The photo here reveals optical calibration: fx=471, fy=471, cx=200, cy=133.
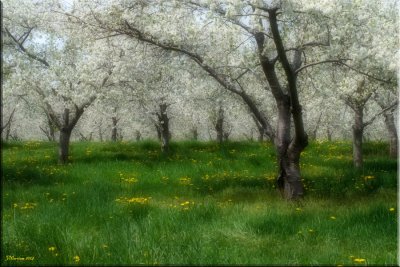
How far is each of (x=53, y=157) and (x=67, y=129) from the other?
2140 millimetres

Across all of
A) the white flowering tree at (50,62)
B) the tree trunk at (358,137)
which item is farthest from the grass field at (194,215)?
the white flowering tree at (50,62)

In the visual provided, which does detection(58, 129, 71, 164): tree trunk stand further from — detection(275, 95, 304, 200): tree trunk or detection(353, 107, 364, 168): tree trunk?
detection(353, 107, 364, 168): tree trunk

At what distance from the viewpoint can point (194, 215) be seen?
8.95 meters

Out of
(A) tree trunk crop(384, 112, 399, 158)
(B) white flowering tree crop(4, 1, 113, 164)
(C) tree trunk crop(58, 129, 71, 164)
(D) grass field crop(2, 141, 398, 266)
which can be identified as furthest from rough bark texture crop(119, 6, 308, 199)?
(A) tree trunk crop(384, 112, 399, 158)

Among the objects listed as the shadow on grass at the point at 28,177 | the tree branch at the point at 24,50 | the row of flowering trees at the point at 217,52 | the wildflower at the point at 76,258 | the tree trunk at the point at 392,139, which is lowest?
the wildflower at the point at 76,258

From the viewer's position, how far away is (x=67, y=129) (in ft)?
64.8

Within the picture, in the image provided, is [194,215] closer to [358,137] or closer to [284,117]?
[284,117]

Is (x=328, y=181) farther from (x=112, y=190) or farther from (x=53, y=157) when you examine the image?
(x=53, y=157)

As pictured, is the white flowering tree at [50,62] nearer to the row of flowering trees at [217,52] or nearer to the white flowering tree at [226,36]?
the row of flowering trees at [217,52]

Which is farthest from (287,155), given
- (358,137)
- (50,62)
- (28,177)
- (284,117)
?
(50,62)

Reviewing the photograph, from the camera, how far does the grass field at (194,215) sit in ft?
21.7

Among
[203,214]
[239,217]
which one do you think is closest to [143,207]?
[203,214]

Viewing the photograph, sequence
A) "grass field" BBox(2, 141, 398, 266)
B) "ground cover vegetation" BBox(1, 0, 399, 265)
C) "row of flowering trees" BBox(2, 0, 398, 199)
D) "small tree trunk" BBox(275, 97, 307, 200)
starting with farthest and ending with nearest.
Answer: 1. "small tree trunk" BBox(275, 97, 307, 200)
2. "row of flowering trees" BBox(2, 0, 398, 199)
3. "ground cover vegetation" BBox(1, 0, 399, 265)
4. "grass field" BBox(2, 141, 398, 266)

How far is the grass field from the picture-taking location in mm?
6602
